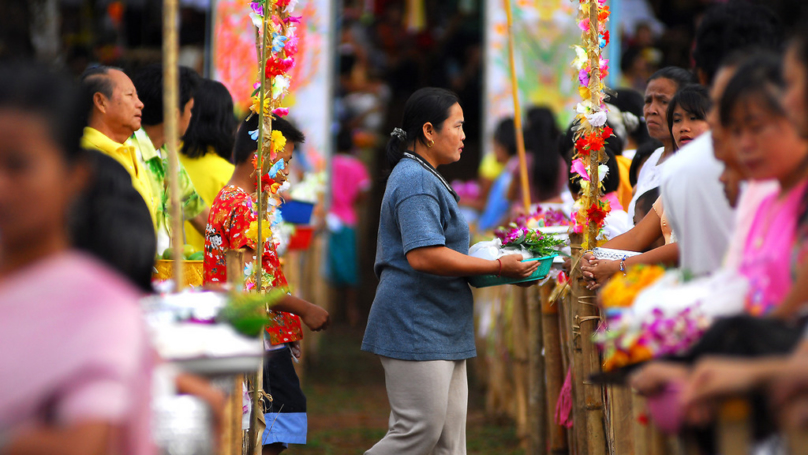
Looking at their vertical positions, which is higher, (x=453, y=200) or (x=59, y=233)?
(x=453, y=200)

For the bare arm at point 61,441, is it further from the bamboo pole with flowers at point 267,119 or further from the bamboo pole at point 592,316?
the bamboo pole at point 592,316

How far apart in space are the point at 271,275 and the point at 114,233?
1522mm

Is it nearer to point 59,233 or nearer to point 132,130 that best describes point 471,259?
point 132,130

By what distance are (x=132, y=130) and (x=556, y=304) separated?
2.23 meters

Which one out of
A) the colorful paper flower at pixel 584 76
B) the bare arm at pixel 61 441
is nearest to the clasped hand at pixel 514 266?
the colorful paper flower at pixel 584 76

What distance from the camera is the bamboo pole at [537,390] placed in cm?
488

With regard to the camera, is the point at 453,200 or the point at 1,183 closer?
the point at 1,183

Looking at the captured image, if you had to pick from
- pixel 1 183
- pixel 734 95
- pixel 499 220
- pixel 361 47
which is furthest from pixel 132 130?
pixel 361 47

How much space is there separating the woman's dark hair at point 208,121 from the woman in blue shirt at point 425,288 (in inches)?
45.8

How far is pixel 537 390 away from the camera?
4.92 m

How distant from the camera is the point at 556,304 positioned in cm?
453

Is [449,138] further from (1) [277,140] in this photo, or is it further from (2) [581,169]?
(1) [277,140]

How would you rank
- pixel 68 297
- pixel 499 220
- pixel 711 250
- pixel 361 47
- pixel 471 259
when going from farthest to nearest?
pixel 361 47 < pixel 499 220 < pixel 471 259 < pixel 711 250 < pixel 68 297

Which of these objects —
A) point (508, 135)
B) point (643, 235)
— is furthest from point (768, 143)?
point (508, 135)
